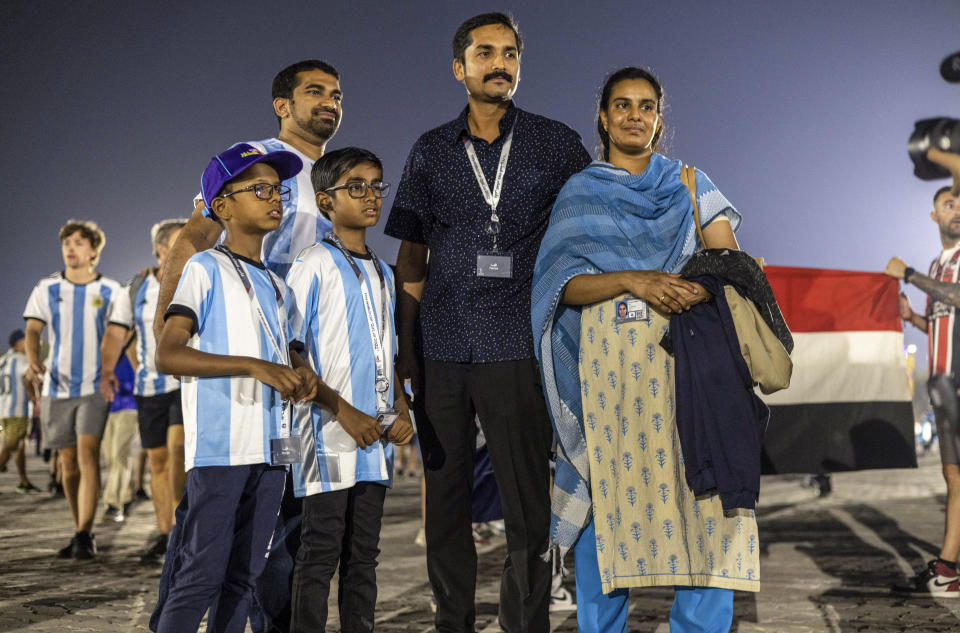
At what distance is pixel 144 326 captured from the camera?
6941 millimetres

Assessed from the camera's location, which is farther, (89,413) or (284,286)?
(89,413)

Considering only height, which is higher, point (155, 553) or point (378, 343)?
point (378, 343)

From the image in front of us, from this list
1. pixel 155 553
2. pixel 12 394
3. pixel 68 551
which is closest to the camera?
pixel 155 553

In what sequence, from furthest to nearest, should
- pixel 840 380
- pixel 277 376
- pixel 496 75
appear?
pixel 840 380
pixel 496 75
pixel 277 376

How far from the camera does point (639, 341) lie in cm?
310

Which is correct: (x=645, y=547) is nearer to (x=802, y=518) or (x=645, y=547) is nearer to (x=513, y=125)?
(x=513, y=125)

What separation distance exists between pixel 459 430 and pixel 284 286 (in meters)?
0.84

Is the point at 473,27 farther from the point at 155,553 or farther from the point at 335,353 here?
the point at 155,553

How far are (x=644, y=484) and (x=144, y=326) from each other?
5.04 meters

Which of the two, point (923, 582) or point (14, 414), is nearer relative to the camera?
point (923, 582)

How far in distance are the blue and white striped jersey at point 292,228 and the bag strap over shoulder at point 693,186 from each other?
1431 mm

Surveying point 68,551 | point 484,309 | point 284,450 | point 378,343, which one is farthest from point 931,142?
point 68,551

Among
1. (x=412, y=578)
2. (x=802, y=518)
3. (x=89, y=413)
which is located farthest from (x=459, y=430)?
(x=802, y=518)

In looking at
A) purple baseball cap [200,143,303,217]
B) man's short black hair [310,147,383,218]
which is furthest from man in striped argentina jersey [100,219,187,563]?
purple baseball cap [200,143,303,217]
